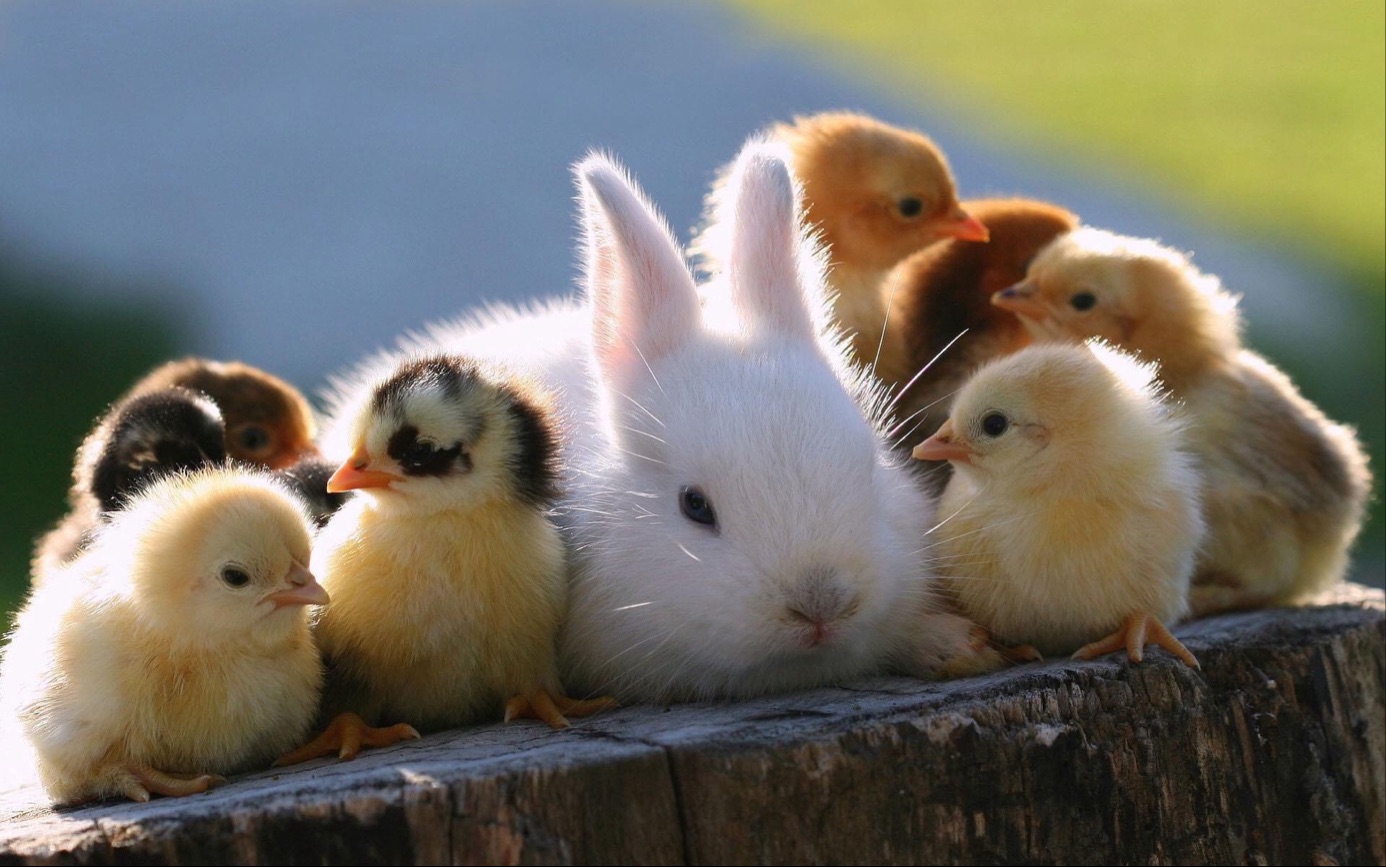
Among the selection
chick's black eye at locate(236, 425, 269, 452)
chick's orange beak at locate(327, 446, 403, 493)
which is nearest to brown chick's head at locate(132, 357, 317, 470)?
chick's black eye at locate(236, 425, 269, 452)

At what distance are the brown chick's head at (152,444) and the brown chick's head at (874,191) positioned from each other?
2.66m

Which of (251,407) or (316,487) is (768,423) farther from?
(251,407)

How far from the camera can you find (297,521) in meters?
3.53

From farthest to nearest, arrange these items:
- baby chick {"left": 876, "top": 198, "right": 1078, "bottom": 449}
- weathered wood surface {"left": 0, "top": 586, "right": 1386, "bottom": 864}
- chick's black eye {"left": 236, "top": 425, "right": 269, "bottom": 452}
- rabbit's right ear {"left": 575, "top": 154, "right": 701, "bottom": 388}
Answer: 1. chick's black eye {"left": 236, "top": 425, "right": 269, "bottom": 452}
2. baby chick {"left": 876, "top": 198, "right": 1078, "bottom": 449}
3. rabbit's right ear {"left": 575, "top": 154, "right": 701, "bottom": 388}
4. weathered wood surface {"left": 0, "top": 586, "right": 1386, "bottom": 864}

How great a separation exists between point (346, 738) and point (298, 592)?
15.4 inches

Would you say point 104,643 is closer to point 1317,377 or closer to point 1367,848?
point 1367,848

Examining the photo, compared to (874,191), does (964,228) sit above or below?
below

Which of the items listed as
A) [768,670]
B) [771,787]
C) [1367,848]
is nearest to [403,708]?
[768,670]

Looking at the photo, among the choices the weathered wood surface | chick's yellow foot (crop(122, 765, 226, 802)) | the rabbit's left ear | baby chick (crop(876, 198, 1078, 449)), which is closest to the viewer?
the weathered wood surface

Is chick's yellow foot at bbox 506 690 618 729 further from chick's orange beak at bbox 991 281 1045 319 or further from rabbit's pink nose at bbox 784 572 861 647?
chick's orange beak at bbox 991 281 1045 319

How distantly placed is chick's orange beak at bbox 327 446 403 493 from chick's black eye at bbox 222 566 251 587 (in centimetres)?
30

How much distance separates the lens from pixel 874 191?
591cm

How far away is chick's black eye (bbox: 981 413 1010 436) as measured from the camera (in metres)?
4.06

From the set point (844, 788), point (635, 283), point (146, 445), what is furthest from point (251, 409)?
point (844, 788)
